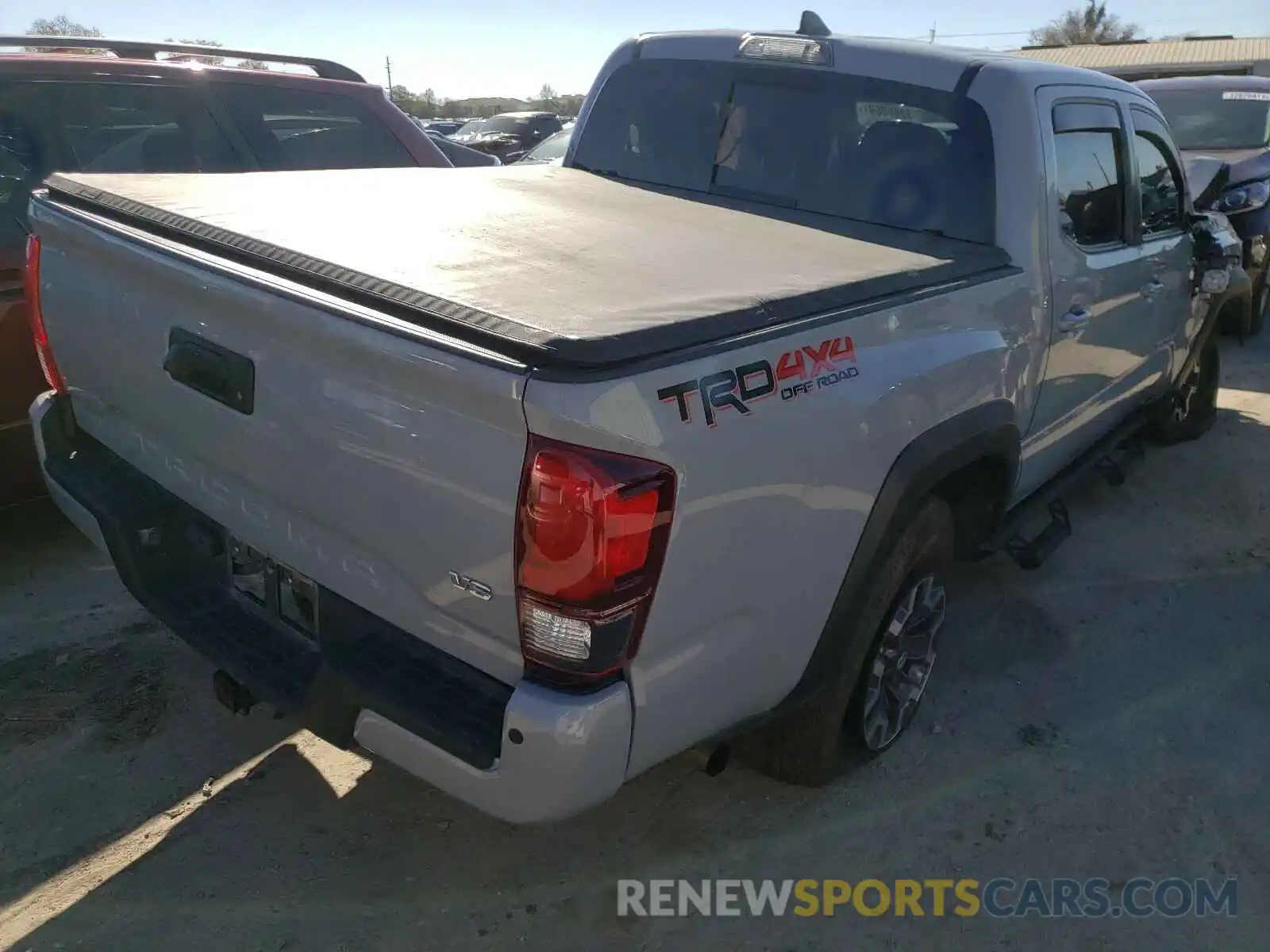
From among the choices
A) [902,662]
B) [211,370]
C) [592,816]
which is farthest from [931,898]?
[211,370]

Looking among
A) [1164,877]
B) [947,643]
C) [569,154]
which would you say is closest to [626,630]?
[1164,877]

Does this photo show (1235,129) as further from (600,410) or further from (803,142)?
(600,410)

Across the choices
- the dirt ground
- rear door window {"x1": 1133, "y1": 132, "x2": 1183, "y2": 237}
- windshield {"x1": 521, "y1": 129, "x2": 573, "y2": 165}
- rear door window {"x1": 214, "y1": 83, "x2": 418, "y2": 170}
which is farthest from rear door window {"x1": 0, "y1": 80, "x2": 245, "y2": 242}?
windshield {"x1": 521, "y1": 129, "x2": 573, "y2": 165}

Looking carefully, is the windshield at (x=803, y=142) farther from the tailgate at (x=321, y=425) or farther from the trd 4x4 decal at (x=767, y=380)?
the tailgate at (x=321, y=425)

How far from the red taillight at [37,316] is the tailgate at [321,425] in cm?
18

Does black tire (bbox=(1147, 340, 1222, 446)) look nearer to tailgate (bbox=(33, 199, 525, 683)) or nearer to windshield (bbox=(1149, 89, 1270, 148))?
windshield (bbox=(1149, 89, 1270, 148))

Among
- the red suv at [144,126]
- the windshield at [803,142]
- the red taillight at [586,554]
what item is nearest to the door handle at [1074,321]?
the windshield at [803,142]

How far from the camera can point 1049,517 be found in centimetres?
466

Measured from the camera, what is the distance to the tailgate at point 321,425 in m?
1.81

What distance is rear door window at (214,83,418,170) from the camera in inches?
181

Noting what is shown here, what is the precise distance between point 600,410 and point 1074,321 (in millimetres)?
2316

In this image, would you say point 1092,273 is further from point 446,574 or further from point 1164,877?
point 446,574

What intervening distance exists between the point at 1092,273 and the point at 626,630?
8.15 ft

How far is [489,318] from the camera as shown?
1.83 metres
